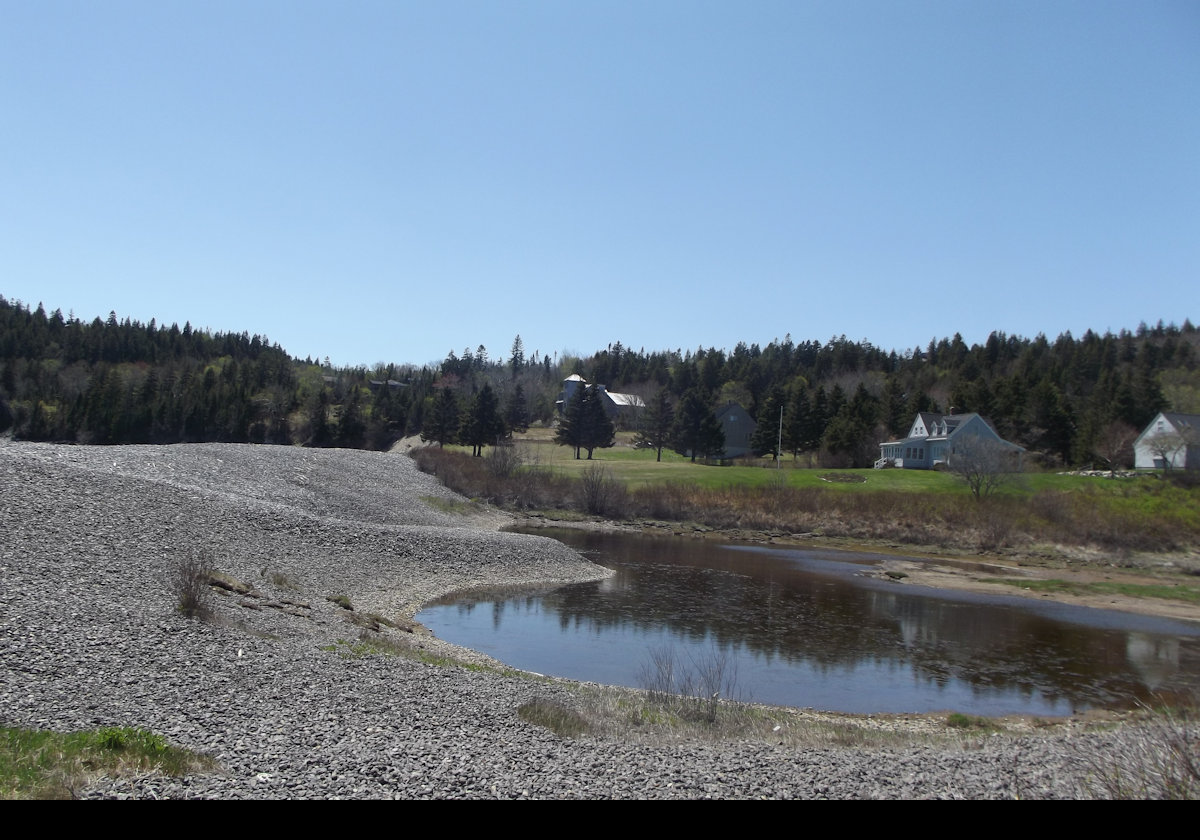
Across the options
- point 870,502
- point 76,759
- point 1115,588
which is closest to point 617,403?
point 870,502

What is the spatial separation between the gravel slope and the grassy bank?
33.3 m

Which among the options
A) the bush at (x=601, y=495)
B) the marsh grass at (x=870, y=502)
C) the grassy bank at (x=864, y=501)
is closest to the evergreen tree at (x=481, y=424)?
the grassy bank at (x=864, y=501)

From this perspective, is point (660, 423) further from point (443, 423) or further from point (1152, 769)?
point (1152, 769)

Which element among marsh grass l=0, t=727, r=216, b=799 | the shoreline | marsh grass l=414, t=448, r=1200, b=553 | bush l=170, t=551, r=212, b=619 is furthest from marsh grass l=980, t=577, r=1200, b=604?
marsh grass l=0, t=727, r=216, b=799

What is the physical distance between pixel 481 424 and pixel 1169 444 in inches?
2367

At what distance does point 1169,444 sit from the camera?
64.3 m

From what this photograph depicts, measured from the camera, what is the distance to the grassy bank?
47781 mm

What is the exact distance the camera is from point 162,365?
382 ft

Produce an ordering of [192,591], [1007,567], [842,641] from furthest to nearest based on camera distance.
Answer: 1. [1007,567]
2. [842,641]
3. [192,591]

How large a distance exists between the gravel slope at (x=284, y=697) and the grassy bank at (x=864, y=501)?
33.3m

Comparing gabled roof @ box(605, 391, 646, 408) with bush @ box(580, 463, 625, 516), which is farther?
gabled roof @ box(605, 391, 646, 408)

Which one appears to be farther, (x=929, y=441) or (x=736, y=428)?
(x=736, y=428)

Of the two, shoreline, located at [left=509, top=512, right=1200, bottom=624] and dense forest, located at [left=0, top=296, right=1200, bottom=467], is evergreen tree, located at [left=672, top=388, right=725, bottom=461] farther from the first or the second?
shoreline, located at [left=509, top=512, right=1200, bottom=624]

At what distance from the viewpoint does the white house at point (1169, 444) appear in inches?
2488
